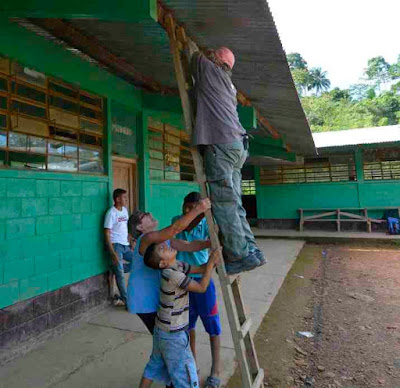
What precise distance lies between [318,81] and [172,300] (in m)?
58.3

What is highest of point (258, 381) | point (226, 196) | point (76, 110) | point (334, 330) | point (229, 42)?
point (229, 42)

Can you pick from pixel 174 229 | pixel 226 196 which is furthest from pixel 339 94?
pixel 174 229

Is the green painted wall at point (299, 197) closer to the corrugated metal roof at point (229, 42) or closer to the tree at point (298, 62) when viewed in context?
the corrugated metal roof at point (229, 42)

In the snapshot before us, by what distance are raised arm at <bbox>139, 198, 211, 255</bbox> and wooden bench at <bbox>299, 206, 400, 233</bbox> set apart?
31.3ft

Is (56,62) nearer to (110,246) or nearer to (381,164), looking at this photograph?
(110,246)

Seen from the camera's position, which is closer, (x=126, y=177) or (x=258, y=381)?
(x=258, y=381)

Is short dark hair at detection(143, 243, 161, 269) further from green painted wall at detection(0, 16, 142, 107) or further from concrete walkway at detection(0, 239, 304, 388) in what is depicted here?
green painted wall at detection(0, 16, 142, 107)

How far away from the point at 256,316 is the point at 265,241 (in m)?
5.97

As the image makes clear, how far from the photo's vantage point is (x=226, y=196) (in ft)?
5.98

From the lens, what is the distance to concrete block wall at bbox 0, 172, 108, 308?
2.84 metres

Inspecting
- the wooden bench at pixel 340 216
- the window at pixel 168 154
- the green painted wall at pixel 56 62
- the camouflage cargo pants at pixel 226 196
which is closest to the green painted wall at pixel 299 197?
the wooden bench at pixel 340 216

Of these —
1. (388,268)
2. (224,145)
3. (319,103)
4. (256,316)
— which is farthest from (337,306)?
(319,103)

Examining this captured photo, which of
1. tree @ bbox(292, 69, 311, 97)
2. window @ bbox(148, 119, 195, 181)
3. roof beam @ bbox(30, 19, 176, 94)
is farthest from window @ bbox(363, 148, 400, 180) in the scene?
tree @ bbox(292, 69, 311, 97)

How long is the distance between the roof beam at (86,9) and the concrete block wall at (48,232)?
1448mm
